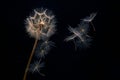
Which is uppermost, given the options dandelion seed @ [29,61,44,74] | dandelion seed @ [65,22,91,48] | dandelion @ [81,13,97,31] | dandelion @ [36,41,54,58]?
dandelion @ [81,13,97,31]

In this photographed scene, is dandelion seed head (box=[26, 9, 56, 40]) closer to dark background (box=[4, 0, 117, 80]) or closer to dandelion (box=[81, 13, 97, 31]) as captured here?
dark background (box=[4, 0, 117, 80])

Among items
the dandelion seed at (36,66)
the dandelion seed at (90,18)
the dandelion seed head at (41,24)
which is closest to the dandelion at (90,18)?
the dandelion seed at (90,18)

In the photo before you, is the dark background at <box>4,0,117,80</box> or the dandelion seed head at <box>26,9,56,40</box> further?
the dark background at <box>4,0,117,80</box>

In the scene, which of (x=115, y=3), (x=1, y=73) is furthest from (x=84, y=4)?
(x=1, y=73)

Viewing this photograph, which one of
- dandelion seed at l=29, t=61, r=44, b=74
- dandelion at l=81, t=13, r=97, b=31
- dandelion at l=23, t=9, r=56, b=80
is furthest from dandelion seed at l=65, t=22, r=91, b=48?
dandelion seed at l=29, t=61, r=44, b=74

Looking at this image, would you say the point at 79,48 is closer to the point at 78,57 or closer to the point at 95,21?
the point at 78,57

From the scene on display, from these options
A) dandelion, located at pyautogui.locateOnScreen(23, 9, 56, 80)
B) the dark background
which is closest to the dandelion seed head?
dandelion, located at pyautogui.locateOnScreen(23, 9, 56, 80)

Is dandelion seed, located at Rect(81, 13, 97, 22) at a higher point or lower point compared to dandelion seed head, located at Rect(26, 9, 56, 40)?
higher
